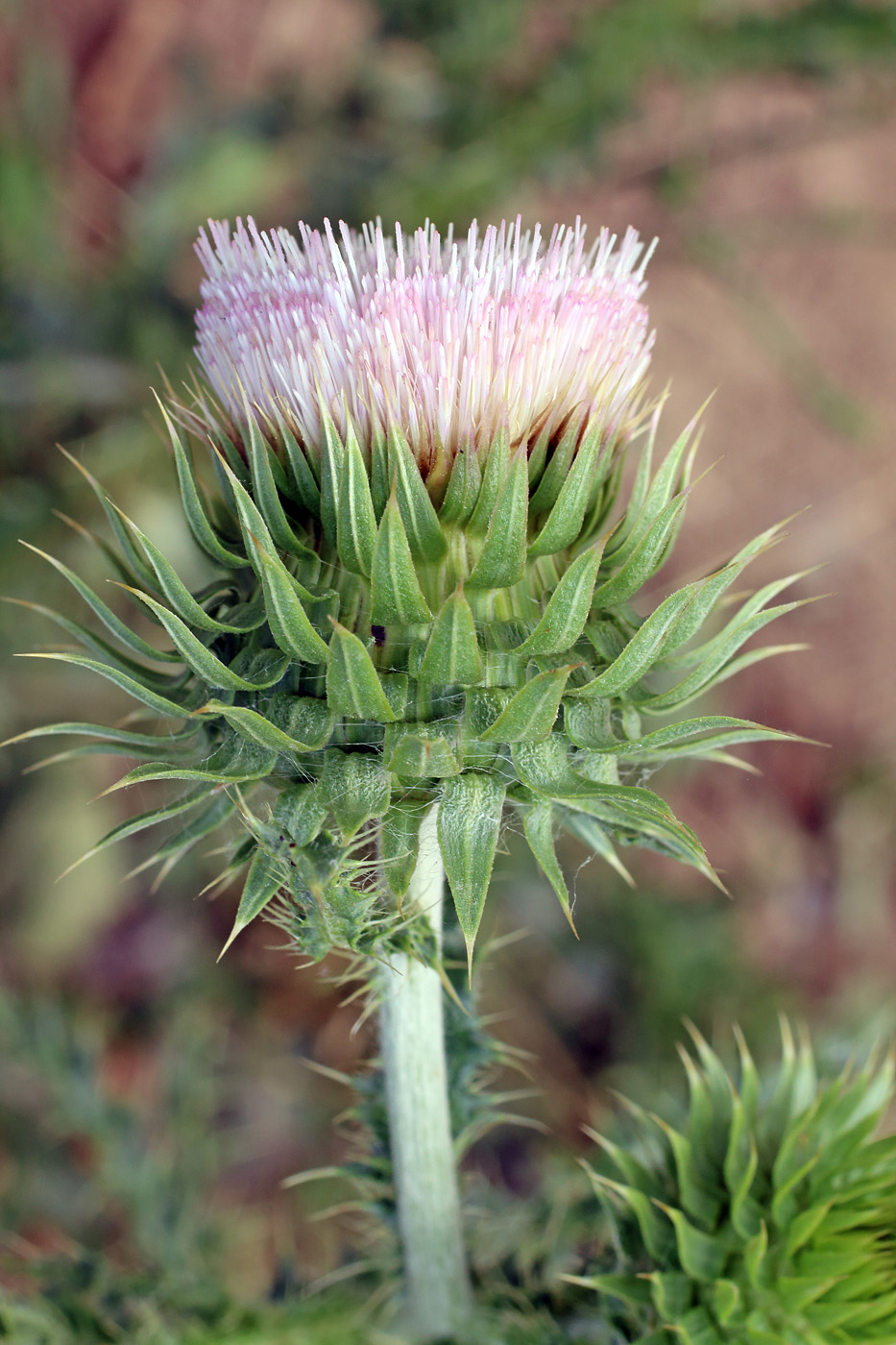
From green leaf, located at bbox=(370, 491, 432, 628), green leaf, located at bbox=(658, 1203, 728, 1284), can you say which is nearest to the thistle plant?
green leaf, located at bbox=(370, 491, 432, 628)

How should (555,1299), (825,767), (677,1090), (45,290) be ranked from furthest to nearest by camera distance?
(825,767) → (45,290) → (677,1090) → (555,1299)

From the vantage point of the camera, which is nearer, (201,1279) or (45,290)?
(201,1279)

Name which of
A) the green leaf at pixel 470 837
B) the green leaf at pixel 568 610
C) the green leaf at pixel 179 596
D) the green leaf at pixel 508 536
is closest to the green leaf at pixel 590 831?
the green leaf at pixel 470 837

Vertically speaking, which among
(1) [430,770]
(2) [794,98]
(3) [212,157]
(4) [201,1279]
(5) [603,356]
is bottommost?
(4) [201,1279]

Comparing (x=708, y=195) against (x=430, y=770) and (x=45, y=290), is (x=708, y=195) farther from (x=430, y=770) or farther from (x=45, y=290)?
(x=430, y=770)

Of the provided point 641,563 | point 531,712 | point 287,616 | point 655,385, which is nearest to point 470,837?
point 531,712

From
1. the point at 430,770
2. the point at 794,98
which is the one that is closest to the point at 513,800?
the point at 430,770

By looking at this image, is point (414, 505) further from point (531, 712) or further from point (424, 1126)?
point (424, 1126)

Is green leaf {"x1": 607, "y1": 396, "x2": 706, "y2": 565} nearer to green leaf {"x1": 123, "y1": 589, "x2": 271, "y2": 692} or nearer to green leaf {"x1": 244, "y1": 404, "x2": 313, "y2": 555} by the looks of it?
green leaf {"x1": 244, "y1": 404, "x2": 313, "y2": 555}

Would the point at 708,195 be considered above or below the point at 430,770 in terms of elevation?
above
